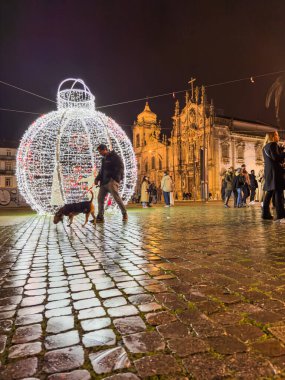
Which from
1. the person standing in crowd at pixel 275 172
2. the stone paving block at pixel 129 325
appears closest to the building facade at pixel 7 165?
the person standing in crowd at pixel 275 172

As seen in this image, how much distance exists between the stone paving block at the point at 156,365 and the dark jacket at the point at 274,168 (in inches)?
239

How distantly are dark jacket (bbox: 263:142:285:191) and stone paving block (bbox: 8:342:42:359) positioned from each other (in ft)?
20.5

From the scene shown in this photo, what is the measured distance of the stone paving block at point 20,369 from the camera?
1267 mm

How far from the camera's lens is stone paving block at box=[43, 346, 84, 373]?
51.9 inches

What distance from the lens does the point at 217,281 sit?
8.23ft

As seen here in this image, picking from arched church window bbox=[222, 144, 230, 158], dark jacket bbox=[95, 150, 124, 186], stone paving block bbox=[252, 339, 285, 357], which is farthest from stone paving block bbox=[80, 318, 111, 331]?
arched church window bbox=[222, 144, 230, 158]

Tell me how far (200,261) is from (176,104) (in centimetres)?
5124

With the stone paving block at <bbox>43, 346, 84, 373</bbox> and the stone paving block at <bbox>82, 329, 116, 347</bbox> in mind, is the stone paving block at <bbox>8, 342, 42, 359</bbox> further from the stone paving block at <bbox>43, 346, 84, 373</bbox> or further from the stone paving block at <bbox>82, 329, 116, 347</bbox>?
the stone paving block at <bbox>82, 329, 116, 347</bbox>

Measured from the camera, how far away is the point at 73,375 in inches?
49.5

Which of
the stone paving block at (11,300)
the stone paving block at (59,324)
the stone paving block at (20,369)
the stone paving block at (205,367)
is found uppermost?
the stone paving block at (205,367)

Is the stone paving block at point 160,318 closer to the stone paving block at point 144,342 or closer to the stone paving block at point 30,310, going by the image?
the stone paving block at point 144,342

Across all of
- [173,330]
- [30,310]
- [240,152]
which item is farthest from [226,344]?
[240,152]

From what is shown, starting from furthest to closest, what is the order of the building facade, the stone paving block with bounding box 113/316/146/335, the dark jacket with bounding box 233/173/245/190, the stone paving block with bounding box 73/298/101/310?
the building facade < the dark jacket with bounding box 233/173/245/190 < the stone paving block with bounding box 73/298/101/310 < the stone paving block with bounding box 113/316/146/335

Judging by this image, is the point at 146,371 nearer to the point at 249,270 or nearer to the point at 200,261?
the point at 249,270
